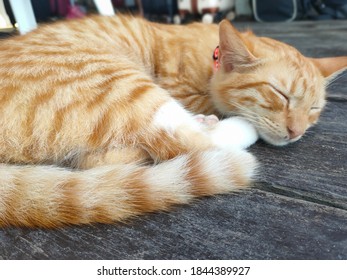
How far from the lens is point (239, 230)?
87 centimetres

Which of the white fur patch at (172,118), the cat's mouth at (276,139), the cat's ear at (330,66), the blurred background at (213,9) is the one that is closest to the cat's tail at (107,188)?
the white fur patch at (172,118)

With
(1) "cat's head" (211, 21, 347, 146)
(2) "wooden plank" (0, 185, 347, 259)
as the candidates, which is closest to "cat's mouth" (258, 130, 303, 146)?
(1) "cat's head" (211, 21, 347, 146)

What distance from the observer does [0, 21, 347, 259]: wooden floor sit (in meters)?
0.80

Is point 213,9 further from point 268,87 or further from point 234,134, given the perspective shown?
point 234,134

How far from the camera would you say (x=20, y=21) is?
7.80 feet

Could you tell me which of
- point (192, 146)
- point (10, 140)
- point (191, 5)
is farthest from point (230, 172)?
point (191, 5)

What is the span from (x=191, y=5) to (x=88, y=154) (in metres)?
4.22

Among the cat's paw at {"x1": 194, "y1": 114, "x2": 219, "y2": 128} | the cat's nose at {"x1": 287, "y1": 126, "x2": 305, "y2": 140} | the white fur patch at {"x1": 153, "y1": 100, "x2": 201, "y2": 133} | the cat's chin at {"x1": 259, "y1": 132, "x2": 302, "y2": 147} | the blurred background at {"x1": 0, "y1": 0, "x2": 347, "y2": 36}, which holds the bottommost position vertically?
the blurred background at {"x1": 0, "y1": 0, "x2": 347, "y2": 36}

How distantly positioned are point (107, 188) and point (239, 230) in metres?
0.33

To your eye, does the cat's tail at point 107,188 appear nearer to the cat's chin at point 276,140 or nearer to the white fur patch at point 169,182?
the white fur patch at point 169,182

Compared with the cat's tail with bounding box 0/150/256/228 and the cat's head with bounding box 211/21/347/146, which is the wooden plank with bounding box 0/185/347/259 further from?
the cat's head with bounding box 211/21/347/146

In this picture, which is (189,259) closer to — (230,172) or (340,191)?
(230,172)

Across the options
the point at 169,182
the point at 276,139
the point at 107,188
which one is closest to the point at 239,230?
the point at 169,182

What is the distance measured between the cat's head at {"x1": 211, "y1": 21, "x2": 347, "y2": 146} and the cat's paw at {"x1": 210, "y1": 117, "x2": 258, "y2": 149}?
34 millimetres
